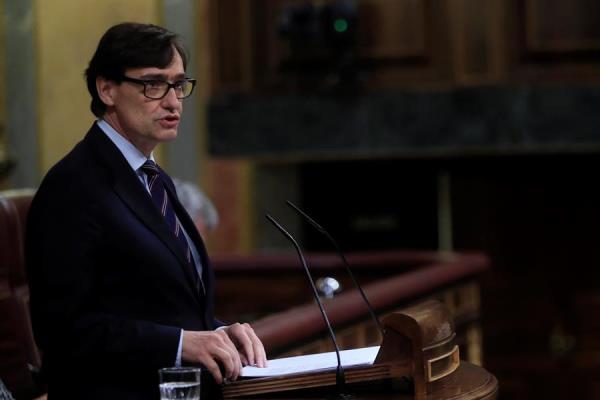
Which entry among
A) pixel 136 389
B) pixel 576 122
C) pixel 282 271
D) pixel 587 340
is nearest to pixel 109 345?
pixel 136 389

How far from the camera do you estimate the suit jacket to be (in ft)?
6.30

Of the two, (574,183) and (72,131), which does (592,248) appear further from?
(72,131)

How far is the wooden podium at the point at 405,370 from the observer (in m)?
1.96

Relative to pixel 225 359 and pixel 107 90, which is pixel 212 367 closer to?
pixel 225 359

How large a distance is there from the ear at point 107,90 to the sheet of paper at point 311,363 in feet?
1.41

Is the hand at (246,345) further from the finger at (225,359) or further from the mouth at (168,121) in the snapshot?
the mouth at (168,121)

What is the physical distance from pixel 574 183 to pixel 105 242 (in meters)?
6.36

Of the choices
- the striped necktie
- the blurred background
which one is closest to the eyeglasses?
the striped necktie

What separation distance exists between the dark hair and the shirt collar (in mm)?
76

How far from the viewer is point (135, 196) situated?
201cm

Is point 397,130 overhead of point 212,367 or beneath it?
beneath

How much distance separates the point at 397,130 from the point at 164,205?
536cm

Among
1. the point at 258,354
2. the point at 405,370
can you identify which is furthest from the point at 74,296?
the point at 405,370

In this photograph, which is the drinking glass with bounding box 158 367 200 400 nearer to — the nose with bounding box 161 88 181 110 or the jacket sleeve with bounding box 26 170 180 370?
the jacket sleeve with bounding box 26 170 180 370
